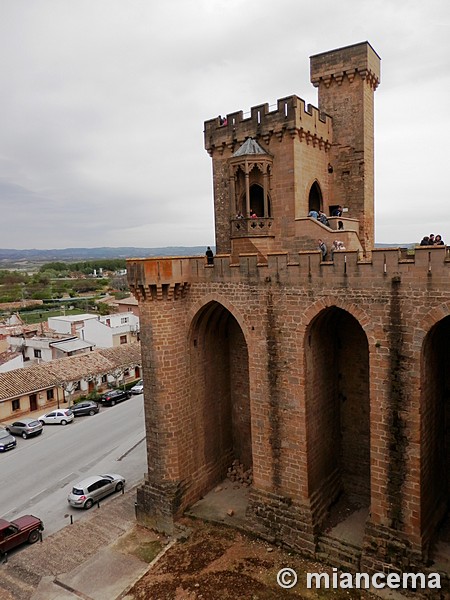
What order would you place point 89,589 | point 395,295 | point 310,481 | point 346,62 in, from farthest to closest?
point 346,62 < point 310,481 < point 89,589 < point 395,295

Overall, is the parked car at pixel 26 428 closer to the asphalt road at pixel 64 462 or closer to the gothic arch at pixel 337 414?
the asphalt road at pixel 64 462

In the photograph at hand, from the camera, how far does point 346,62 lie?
21438 millimetres

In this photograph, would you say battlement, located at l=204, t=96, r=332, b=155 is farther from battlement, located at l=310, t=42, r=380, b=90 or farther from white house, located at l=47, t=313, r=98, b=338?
white house, located at l=47, t=313, r=98, b=338

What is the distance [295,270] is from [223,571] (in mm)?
10631

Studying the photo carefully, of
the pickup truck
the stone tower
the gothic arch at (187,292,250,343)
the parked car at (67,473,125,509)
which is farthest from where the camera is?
the parked car at (67,473,125,509)

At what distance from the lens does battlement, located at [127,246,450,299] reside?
13.6m

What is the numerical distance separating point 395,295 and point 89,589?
46.3 feet

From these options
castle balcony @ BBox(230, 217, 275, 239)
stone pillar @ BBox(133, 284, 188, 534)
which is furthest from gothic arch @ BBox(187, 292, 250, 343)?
castle balcony @ BBox(230, 217, 275, 239)

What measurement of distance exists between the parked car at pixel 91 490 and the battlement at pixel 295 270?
11.6m

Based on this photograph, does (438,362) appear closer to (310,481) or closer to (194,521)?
(310,481)

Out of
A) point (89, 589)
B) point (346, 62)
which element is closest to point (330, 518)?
point (89, 589)

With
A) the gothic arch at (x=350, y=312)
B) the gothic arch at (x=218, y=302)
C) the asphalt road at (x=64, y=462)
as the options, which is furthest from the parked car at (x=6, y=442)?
the gothic arch at (x=350, y=312)

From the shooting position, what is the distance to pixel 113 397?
4250 centimetres

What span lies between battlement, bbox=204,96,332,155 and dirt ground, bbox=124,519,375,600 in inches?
650
